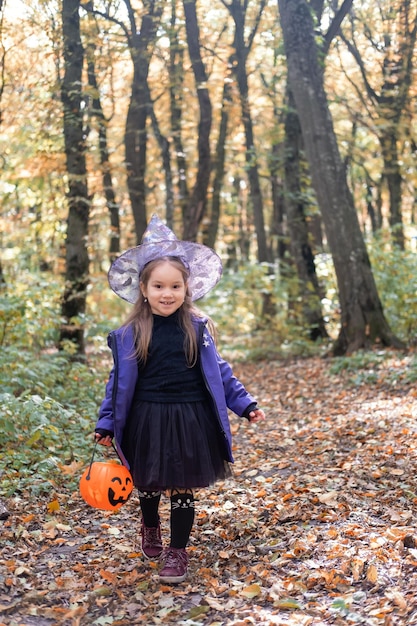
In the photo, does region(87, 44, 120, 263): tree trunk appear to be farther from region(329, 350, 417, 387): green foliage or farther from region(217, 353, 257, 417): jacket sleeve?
region(217, 353, 257, 417): jacket sleeve

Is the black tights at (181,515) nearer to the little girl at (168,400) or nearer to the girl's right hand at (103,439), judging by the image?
the little girl at (168,400)

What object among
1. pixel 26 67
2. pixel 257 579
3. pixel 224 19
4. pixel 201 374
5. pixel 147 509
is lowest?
pixel 257 579

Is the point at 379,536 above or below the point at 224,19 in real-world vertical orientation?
below

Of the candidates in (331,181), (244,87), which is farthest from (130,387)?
(244,87)

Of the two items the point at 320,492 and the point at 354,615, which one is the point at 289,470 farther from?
the point at 354,615

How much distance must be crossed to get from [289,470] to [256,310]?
1230 cm

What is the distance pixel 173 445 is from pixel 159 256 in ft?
3.56

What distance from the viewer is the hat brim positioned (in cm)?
423

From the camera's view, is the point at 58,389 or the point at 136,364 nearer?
the point at 136,364

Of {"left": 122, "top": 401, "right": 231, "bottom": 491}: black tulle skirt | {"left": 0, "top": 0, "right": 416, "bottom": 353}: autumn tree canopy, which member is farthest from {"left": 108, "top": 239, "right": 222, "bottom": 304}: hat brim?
{"left": 0, "top": 0, "right": 416, "bottom": 353}: autumn tree canopy

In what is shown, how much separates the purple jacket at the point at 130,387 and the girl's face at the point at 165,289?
20 cm

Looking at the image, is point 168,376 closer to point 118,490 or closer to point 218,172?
point 118,490

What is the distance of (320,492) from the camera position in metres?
5.30

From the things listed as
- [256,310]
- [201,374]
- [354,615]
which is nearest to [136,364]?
[201,374]
